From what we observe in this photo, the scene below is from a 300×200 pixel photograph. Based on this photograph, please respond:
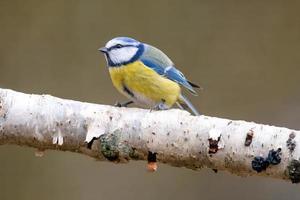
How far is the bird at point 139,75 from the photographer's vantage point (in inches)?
77.0

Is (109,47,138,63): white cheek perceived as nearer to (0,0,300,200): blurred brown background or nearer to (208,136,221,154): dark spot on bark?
(208,136,221,154): dark spot on bark

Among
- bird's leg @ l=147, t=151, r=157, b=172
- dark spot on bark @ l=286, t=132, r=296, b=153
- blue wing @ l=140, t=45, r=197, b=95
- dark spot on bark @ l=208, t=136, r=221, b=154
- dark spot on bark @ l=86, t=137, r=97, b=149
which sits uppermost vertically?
blue wing @ l=140, t=45, r=197, b=95

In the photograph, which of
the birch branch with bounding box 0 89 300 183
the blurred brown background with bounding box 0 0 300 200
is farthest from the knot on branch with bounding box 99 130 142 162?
the blurred brown background with bounding box 0 0 300 200

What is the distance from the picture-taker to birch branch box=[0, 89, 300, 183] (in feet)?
4.88

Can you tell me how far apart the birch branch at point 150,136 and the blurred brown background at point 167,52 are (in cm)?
143

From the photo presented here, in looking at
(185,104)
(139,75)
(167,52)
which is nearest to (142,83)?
(139,75)

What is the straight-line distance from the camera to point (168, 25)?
125 inches

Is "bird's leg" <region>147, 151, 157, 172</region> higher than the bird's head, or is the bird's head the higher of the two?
the bird's head

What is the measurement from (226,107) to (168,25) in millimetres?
445

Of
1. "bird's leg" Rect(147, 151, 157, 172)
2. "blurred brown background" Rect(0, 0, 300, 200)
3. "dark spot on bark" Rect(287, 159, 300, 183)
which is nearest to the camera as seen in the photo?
"dark spot on bark" Rect(287, 159, 300, 183)

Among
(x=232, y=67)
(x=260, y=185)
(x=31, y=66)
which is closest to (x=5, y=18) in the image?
(x=31, y=66)

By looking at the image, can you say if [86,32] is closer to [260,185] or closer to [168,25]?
[168,25]

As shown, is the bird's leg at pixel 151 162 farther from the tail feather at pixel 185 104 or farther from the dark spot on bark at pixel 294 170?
the tail feather at pixel 185 104

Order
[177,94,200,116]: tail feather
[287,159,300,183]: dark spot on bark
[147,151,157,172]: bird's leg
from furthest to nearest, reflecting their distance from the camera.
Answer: [177,94,200,116]: tail feather → [147,151,157,172]: bird's leg → [287,159,300,183]: dark spot on bark
